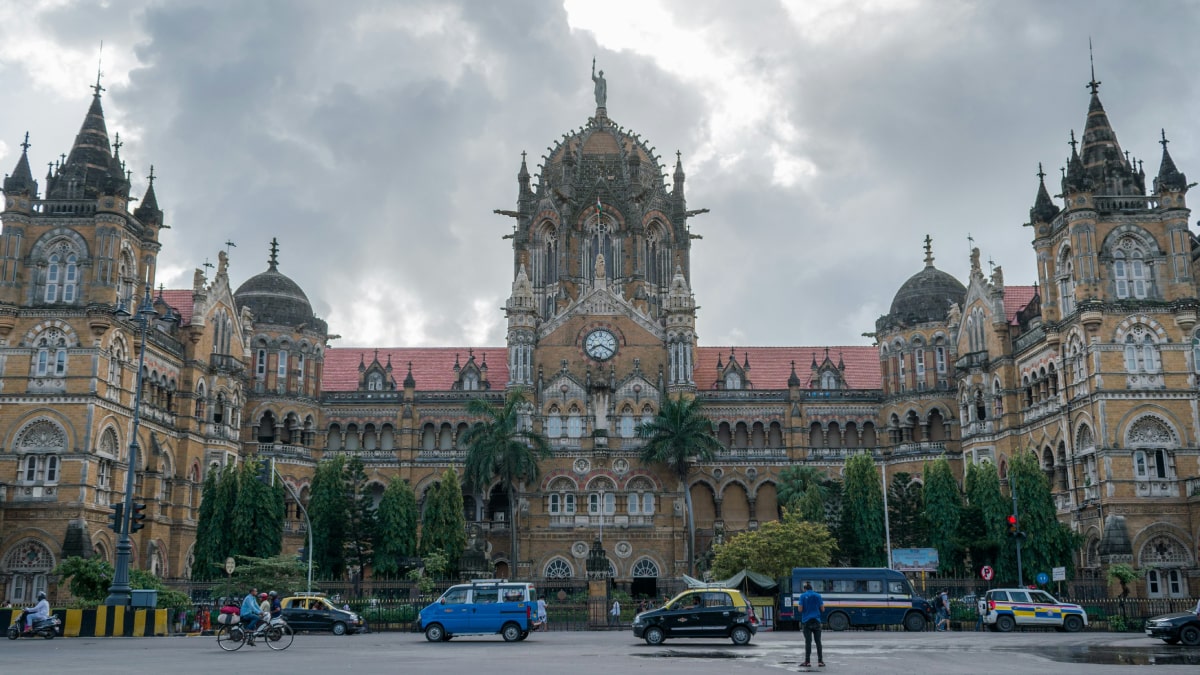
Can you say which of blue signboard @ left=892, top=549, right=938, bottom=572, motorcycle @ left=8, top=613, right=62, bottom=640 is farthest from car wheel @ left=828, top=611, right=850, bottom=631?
motorcycle @ left=8, top=613, right=62, bottom=640

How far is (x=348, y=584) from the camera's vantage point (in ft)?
176

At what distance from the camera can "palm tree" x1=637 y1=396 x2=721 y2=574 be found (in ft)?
233

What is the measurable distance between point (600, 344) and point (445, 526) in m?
19.3

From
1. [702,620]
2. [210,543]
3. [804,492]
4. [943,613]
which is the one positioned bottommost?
[943,613]

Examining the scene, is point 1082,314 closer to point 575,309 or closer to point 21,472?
point 575,309

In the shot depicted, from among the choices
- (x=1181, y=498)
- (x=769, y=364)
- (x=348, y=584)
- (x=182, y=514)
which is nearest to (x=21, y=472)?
(x=182, y=514)

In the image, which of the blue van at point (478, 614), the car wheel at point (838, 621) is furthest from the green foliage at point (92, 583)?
the car wheel at point (838, 621)

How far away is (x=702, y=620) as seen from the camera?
36344mm

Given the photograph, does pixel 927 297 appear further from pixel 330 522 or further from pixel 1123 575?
pixel 330 522

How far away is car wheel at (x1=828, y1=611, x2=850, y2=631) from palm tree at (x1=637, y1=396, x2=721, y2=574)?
26434mm

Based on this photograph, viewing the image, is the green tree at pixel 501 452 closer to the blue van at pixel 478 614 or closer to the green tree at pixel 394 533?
the green tree at pixel 394 533

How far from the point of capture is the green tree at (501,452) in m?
68.5

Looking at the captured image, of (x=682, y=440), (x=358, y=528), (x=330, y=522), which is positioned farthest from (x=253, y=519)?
(x=682, y=440)

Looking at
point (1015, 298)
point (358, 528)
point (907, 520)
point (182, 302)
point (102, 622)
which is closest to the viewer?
point (102, 622)
